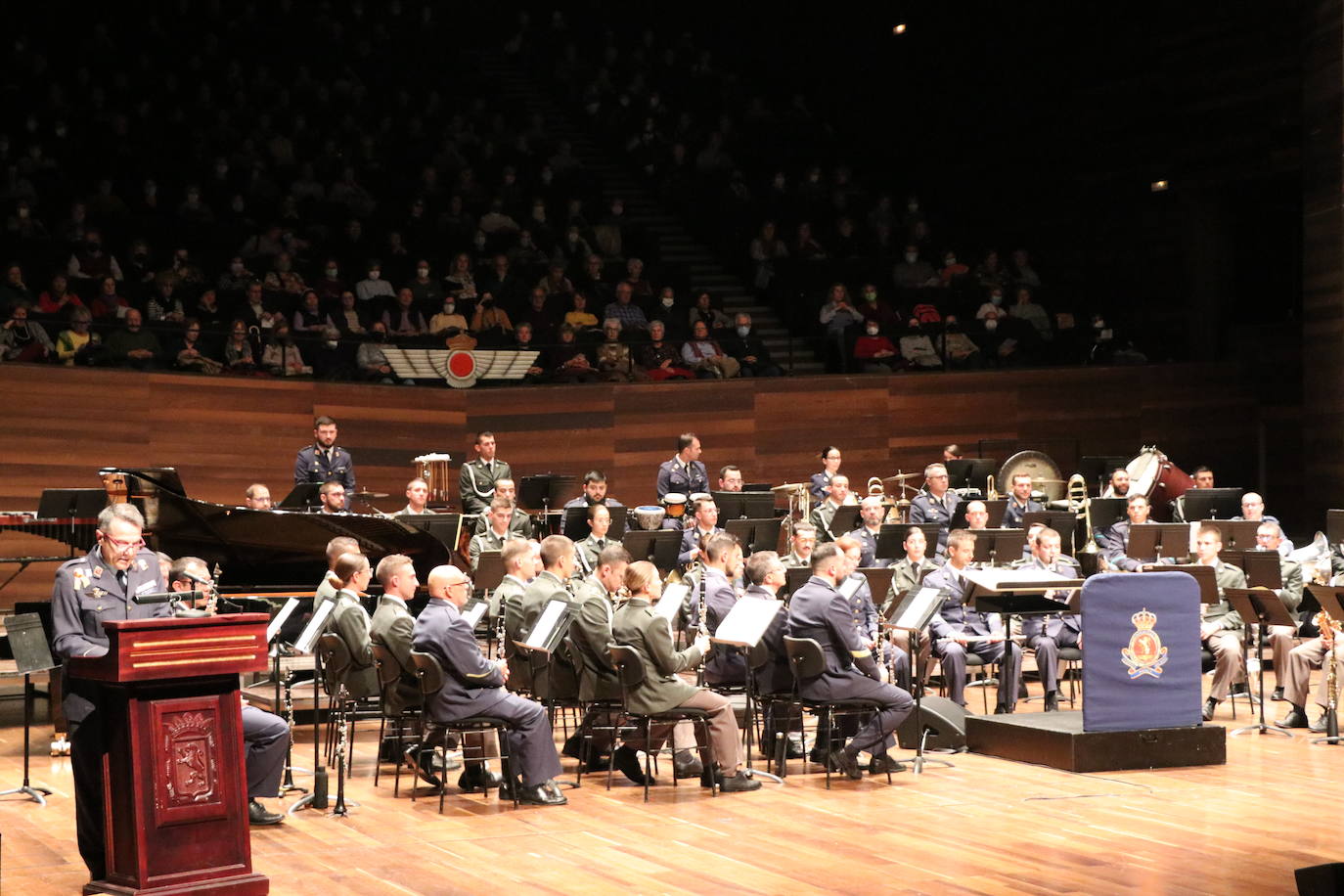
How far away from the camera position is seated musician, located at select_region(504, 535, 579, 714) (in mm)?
8797

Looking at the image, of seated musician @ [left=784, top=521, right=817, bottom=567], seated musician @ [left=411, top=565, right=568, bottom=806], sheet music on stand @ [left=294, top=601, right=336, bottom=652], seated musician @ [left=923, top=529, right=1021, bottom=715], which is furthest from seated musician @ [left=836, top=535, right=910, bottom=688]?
sheet music on stand @ [left=294, top=601, right=336, bottom=652]

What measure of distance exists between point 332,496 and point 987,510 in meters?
5.41

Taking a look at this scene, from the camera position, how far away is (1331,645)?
995 cm

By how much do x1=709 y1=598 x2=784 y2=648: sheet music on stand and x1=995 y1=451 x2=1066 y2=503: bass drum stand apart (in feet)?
25.6

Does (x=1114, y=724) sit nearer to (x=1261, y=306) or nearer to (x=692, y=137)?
(x=1261, y=306)

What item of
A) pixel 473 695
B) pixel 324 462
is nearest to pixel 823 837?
pixel 473 695

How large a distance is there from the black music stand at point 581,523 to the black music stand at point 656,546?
0.81 m

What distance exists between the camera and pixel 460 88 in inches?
810

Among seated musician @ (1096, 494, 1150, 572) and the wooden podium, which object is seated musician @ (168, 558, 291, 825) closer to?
the wooden podium

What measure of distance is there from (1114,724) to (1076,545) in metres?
6.66

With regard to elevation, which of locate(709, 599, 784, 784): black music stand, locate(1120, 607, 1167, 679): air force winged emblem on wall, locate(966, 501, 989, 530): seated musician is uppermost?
locate(966, 501, 989, 530): seated musician

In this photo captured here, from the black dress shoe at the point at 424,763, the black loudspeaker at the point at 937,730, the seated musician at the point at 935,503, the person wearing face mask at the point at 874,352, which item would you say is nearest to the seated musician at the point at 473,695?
the black dress shoe at the point at 424,763

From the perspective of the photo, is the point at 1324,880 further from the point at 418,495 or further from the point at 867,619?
the point at 418,495

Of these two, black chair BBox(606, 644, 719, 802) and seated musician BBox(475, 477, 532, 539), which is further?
seated musician BBox(475, 477, 532, 539)
